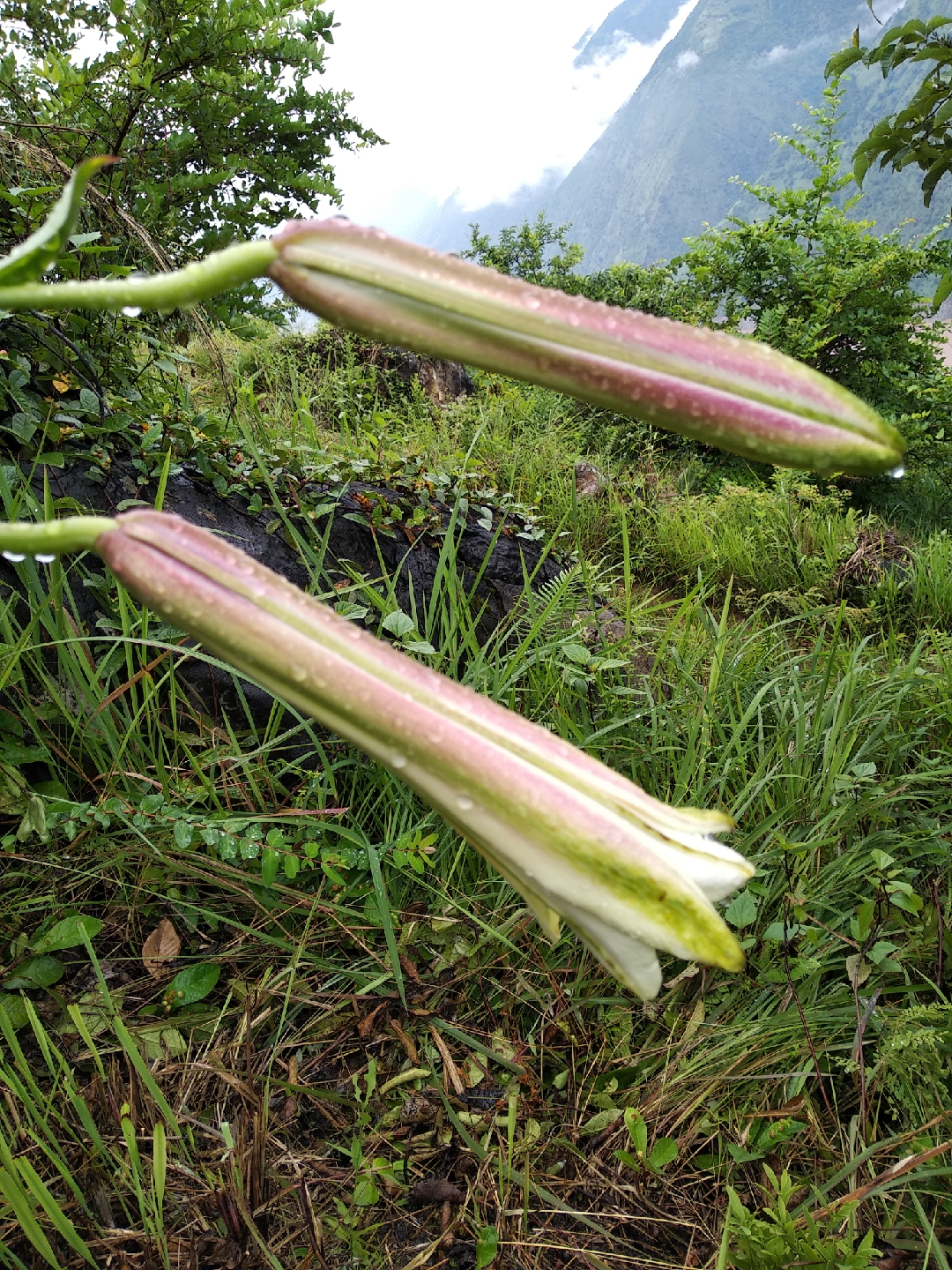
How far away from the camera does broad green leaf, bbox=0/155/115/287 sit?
0.46m

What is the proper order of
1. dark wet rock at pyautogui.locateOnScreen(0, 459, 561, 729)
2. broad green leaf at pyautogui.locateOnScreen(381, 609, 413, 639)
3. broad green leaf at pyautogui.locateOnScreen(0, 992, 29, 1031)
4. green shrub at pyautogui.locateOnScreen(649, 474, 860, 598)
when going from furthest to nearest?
green shrub at pyautogui.locateOnScreen(649, 474, 860, 598)
dark wet rock at pyautogui.locateOnScreen(0, 459, 561, 729)
broad green leaf at pyautogui.locateOnScreen(381, 609, 413, 639)
broad green leaf at pyautogui.locateOnScreen(0, 992, 29, 1031)

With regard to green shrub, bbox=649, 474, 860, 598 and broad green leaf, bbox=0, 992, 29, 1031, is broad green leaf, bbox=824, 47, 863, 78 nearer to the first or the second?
green shrub, bbox=649, 474, 860, 598

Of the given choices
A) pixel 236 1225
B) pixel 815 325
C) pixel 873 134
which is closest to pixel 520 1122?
pixel 236 1225

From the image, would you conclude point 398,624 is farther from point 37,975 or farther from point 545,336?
point 545,336

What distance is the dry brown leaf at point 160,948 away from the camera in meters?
1.21

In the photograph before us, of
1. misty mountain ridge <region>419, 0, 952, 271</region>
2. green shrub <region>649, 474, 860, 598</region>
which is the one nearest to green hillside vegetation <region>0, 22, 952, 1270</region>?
green shrub <region>649, 474, 860, 598</region>

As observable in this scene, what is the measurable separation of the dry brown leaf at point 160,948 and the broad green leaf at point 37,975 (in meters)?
0.13

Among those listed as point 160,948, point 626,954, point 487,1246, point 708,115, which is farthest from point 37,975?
point 708,115

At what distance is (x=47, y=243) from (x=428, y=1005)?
1161 millimetres

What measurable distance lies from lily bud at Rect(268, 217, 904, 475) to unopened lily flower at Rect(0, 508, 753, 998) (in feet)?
0.72

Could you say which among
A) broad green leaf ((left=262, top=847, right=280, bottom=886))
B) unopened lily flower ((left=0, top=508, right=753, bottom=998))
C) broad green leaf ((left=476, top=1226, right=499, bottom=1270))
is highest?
unopened lily flower ((left=0, top=508, right=753, bottom=998))

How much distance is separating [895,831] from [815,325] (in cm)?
459

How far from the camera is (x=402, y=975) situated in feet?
3.92

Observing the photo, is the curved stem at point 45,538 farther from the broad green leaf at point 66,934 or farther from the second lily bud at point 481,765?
the broad green leaf at point 66,934
